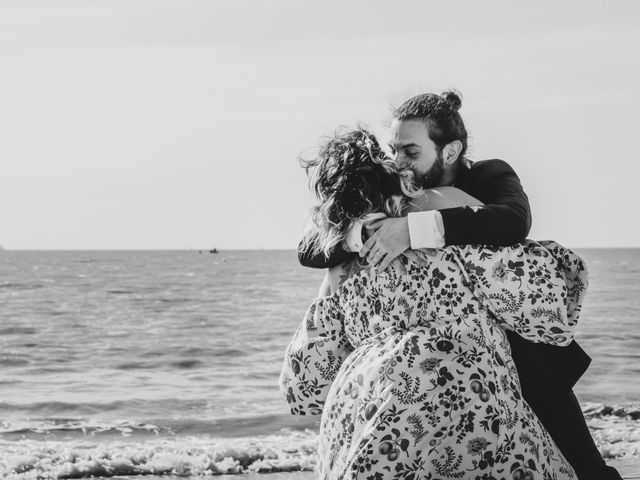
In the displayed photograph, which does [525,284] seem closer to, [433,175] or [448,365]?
[448,365]

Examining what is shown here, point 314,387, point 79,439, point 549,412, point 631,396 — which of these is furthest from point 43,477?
point 631,396

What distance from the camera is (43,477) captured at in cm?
709

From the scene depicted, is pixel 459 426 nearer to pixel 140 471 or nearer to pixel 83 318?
pixel 140 471

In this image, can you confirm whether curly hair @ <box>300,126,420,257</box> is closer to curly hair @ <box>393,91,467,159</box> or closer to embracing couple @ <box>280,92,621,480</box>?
embracing couple @ <box>280,92,621,480</box>

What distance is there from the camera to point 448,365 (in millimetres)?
2656

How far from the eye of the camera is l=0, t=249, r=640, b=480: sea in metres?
7.41

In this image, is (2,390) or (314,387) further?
(2,390)

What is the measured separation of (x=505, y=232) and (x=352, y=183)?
438mm

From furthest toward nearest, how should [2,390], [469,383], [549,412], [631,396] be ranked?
[2,390] < [631,396] < [549,412] < [469,383]

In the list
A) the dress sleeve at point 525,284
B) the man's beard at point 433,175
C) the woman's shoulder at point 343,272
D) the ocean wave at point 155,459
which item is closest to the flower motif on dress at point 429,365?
the dress sleeve at point 525,284

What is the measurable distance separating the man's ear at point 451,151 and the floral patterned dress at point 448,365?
0.40 metres

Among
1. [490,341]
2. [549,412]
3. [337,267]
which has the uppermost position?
[337,267]

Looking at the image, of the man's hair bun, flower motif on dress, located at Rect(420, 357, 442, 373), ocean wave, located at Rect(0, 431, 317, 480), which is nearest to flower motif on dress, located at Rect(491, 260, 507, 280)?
flower motif on dress, located at Rect(420, 357, 442, 373)

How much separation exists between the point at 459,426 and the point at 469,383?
0.42 ft
